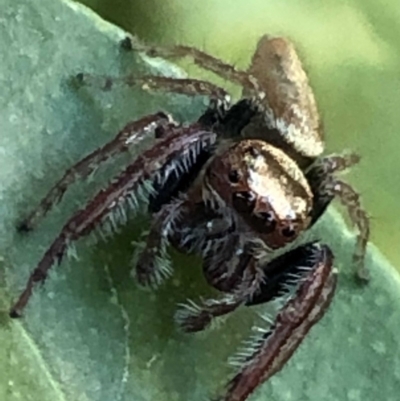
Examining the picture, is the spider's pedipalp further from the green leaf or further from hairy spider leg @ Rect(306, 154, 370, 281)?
hairy spider leg @ Rect(306, 154, 370, 281)

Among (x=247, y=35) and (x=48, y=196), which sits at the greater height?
(x=247, y=35)

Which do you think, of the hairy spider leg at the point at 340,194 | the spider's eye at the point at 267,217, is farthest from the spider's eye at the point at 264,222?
the hairy spider leg at the point at 340,194

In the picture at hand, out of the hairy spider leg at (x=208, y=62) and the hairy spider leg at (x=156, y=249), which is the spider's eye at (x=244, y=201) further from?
the hairy spider leg at (x=208, y=62)

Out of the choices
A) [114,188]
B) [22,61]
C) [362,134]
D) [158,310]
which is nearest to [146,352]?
[158,310]

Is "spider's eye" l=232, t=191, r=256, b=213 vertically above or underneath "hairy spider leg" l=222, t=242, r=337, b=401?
above

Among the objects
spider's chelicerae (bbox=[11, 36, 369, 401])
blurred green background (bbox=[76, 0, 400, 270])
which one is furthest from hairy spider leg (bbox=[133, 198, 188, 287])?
blurred green background (bbox=[76, 0, 400, 270])

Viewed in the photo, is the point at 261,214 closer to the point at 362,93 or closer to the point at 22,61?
the point at 22,61

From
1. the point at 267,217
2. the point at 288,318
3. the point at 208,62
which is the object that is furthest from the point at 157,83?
the point at 288,318
